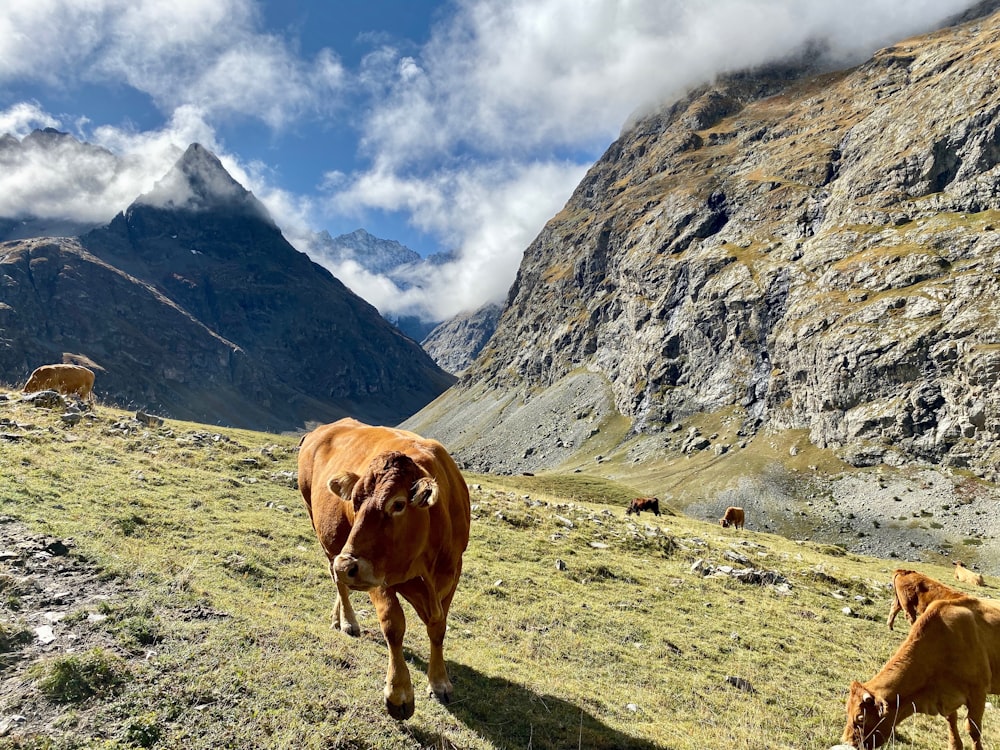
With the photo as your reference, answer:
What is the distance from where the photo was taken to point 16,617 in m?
7.22

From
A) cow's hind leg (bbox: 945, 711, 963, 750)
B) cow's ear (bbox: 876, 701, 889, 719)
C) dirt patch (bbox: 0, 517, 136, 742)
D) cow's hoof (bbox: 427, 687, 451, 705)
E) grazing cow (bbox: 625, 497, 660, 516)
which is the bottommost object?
grazing cow (bbox: 625, 497, 660, 516)

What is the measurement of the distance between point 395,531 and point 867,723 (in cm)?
837

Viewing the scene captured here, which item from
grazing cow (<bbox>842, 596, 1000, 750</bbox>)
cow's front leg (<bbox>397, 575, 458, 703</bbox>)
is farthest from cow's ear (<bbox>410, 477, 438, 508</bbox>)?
grazing cow (<bbox>842, 596, 1000, 750</bbox>)

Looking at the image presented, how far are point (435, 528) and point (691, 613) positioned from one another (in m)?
11.0

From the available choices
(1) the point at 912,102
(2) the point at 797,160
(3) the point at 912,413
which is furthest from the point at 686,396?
(1) the point at 912,102

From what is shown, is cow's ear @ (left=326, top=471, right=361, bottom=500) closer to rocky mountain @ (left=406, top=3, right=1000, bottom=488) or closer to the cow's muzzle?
the cow's muzzle

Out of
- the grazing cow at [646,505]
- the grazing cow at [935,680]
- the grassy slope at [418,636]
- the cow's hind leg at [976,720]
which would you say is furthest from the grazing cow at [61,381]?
the grazing cow at [646,505]

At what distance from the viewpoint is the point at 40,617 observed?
730 cm

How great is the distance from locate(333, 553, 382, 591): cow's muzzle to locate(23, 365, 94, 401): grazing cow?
35.4 m

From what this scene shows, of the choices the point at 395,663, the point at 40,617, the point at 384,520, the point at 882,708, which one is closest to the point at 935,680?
the point at 882,708

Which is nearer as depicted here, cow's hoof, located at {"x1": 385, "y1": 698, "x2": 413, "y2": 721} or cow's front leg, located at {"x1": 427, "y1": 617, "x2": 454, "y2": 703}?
cow's hoof, located at {"x1": 385, "y1": 698, "x2": 413, "y2": 721}

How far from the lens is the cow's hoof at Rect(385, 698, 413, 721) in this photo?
6383 mm

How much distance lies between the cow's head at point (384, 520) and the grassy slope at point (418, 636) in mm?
2066

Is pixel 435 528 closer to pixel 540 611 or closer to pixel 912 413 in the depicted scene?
pixel 540 611
